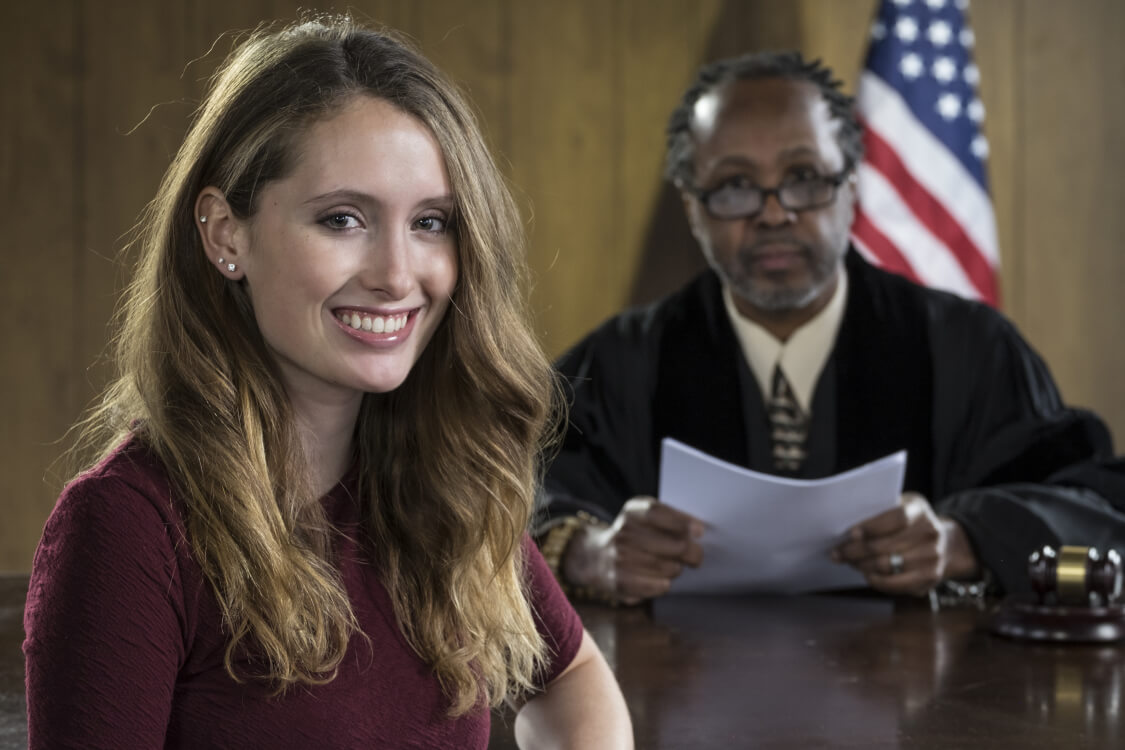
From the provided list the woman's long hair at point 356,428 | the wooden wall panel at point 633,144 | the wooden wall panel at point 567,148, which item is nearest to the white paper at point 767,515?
the woman's long hair at point 356,428

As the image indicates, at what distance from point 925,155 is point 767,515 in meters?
2.16

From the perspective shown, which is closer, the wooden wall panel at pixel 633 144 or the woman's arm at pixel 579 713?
the woman's arm at pixel 579 713

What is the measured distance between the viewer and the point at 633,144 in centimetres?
411

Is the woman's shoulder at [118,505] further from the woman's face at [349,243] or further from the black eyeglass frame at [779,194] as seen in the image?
the black eyeglass frame at [779,194]

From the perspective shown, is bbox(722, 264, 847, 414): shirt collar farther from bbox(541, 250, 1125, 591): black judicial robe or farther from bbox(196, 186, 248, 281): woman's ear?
bbox(196, 186, 248, 281): woman's ear

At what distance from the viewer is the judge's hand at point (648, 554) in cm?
189

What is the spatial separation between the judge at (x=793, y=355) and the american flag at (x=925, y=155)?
3.27 ft

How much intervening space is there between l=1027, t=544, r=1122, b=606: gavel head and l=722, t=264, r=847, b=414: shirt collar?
0.87m

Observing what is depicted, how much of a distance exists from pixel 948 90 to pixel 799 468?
1724 millimetres

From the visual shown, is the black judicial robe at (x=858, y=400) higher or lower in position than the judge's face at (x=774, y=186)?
lower

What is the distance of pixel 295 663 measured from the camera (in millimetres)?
969

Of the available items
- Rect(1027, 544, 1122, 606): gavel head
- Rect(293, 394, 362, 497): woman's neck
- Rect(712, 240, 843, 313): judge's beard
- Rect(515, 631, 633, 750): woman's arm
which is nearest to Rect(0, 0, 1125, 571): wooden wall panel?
Rect(712, 240, 843, 313): judge's beard

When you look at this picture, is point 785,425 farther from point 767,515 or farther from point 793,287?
point 767,515

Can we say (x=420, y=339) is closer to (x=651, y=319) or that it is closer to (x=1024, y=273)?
(x=651, y=319)
